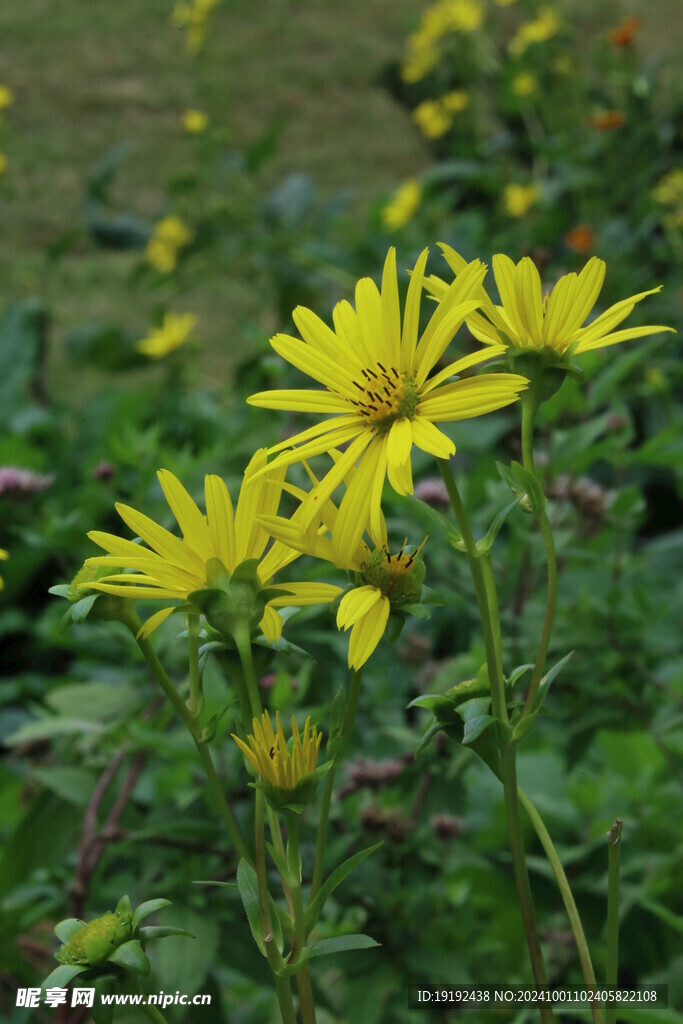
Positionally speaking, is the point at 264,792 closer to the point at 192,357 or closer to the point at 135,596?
the point at 135,596

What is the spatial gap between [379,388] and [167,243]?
192 cm

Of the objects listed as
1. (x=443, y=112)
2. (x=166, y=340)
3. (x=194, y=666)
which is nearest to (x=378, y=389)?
(x=194, y=666)

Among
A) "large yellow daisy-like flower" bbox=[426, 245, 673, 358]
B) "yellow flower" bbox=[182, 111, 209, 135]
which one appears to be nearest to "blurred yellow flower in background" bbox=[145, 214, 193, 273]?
"yellow flower" bbox=[182, 111, 209, 135]

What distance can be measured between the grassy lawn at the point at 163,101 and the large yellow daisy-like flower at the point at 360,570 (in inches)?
103

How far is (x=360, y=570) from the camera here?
0.39 metres

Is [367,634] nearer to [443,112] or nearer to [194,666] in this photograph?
[194,666]

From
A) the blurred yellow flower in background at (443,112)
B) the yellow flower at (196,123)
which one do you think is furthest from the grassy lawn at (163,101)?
the yellow flower at (196,123)

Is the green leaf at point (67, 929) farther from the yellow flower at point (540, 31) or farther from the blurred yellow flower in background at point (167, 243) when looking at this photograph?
the yellow flower at point (540, 31)

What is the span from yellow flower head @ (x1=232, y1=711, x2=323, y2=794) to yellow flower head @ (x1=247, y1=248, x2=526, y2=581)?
72mm

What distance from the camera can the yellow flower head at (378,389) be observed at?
338mm

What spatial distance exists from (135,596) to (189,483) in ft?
2.03

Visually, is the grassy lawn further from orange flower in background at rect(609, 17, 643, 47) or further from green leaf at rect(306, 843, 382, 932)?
green leaf at rect(306, 843, 382, 932)

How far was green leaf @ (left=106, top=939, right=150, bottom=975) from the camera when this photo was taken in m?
0.37

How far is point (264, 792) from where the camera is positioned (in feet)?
1.17
